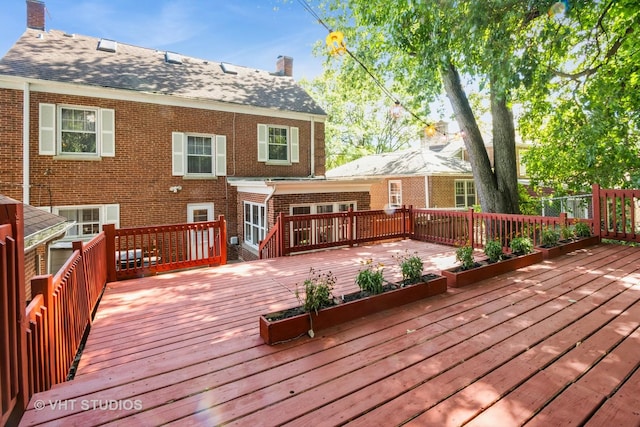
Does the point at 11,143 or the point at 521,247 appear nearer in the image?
the point at 521,247

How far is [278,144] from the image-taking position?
12.6 metres

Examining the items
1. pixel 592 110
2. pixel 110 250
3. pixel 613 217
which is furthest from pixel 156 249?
pixel 592 110

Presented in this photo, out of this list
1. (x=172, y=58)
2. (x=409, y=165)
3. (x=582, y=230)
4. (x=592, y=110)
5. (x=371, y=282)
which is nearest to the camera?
(x=371, y=282)

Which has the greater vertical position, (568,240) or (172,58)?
(172,58)

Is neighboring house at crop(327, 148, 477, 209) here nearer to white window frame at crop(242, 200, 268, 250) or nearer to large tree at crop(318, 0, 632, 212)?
large tree at crop(318, 0, 632, 212)

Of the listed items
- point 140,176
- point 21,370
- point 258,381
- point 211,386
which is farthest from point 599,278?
point 140,176

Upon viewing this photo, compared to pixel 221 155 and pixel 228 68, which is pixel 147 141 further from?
pixel 228 68

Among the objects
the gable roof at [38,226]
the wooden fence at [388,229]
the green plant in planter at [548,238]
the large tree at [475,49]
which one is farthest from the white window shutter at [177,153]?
the green plant in planter at [548,238]

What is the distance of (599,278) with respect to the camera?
14.1ft

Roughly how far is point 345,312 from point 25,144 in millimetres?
10227

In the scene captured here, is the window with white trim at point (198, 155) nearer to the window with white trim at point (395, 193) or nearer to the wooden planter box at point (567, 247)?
the wooden planter box at point (567, 247)

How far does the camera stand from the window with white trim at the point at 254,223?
9.91m

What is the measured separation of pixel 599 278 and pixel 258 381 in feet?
15.4

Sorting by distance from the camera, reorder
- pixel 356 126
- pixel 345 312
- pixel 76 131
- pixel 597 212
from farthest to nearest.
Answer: pixel 356 126 < pixel 76 131 < pixel 597 212 < pixel 345 312
